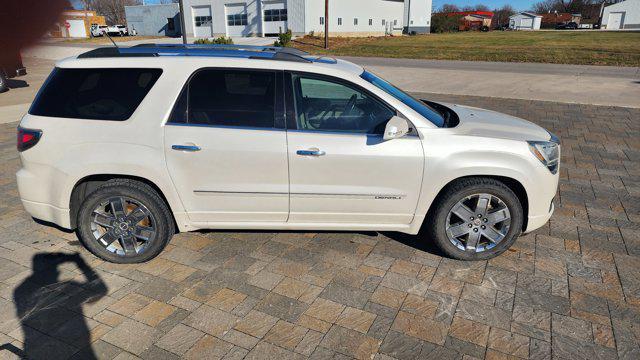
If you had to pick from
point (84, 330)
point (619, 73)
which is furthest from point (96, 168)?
point (619, 73)

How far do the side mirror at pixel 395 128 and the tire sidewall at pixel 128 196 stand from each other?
1.99 meters

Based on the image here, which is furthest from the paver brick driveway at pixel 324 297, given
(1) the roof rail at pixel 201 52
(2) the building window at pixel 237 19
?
(2) the building window at pixel 237 19

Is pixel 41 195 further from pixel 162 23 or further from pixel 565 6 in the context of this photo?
pixel 565 6

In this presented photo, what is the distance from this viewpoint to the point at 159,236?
381cm

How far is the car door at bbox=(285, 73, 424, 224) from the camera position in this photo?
3.61m

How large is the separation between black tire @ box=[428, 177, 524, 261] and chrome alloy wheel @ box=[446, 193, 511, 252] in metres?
0.03

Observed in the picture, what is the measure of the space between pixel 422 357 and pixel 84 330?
2284mm

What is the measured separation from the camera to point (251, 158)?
361cm

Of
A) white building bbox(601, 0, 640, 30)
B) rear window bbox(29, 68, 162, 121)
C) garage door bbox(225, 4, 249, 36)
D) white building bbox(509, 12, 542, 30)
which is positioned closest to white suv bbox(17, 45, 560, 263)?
rear window bbox(29, 68, 162, 121)

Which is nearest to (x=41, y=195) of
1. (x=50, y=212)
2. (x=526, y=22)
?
(x=50, y=212)

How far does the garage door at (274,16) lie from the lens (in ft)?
138

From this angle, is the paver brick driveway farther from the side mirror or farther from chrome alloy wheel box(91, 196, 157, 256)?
the side mirror

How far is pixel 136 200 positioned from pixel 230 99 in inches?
45.6

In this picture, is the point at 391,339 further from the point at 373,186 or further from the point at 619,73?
the point at 619,73
